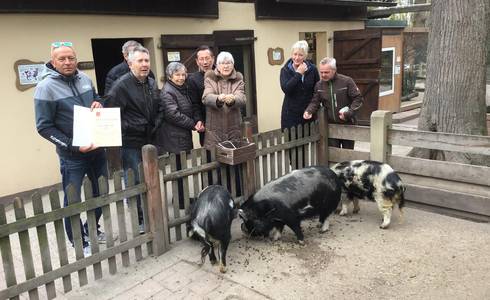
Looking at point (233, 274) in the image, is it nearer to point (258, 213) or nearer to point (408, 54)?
point (258, 213)

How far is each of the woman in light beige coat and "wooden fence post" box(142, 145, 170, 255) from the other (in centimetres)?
80

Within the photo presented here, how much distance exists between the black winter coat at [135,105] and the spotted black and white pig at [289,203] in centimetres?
130

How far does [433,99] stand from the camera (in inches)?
209

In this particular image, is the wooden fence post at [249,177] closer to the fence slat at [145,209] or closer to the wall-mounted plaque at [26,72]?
the fence slat at [145,209]

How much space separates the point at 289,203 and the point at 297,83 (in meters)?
1.84

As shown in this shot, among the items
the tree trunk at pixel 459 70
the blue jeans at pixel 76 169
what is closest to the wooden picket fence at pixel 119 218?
the blue jeans at pixel 76 169

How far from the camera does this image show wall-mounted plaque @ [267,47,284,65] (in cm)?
955

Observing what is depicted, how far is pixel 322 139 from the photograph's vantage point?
5469 mm

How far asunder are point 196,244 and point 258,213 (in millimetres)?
732

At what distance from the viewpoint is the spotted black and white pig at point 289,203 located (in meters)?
3.99

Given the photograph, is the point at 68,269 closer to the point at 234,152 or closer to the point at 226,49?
the point at 234,152

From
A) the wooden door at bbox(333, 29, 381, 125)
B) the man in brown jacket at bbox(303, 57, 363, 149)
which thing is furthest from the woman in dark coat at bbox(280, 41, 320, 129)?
the wooden door at bbox(333, 29, 381, 125)

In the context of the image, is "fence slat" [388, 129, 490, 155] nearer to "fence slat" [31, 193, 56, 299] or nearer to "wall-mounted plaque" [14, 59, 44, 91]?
"fence slat" [31, 193, 56, 299]

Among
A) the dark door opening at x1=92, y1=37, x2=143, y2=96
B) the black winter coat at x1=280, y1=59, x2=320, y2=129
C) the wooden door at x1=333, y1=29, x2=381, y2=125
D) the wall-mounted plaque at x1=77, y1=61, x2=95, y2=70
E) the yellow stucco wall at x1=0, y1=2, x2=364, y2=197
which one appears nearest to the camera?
the black winter coat at x1=280, y1=59, x2=320, y2=129
